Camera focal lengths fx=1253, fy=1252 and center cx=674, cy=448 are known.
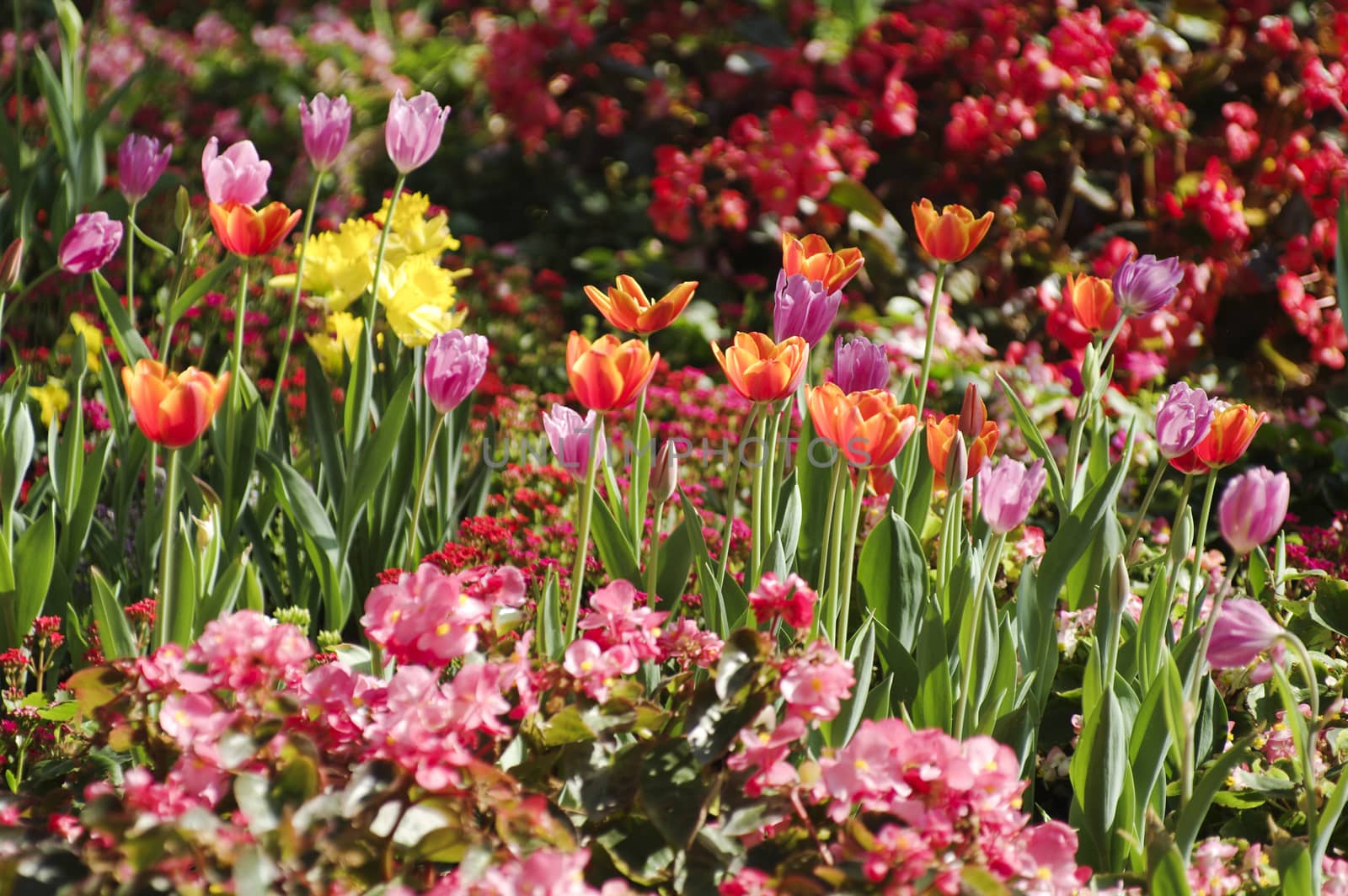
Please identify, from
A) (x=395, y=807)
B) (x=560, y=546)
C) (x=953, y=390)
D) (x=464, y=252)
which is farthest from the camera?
(x=464, y=252)

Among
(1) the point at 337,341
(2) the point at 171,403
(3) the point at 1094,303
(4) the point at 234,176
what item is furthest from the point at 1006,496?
(1) the point at 337,341

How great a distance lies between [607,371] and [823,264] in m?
0.52

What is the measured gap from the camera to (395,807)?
3.64 ft

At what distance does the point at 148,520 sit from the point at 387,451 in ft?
1.42

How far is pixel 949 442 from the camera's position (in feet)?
5.17

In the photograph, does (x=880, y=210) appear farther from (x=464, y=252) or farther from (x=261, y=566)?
(x=261, y=566)

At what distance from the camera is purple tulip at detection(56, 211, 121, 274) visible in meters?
1.96

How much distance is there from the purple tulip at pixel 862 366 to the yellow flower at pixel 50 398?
5.78 ft

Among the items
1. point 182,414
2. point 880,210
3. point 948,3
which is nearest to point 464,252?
A: point 880,210

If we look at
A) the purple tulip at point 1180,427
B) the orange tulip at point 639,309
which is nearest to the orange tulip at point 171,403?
the orange tulip at point 639,309

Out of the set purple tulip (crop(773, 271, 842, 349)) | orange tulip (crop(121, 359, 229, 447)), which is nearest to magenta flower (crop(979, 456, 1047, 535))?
purple tulip (crop(773, 271, 842, 349))

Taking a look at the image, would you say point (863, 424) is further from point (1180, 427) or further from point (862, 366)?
point (1180, 427)

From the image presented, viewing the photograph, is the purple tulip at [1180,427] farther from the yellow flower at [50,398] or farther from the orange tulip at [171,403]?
the yellow flower at [50,398]

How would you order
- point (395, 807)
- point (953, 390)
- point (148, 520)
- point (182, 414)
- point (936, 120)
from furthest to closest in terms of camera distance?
1. point (936, 120)
2. point (953, 390)
3. point (148, 520)
4. point (182, 414)
5. point (395, 807)
